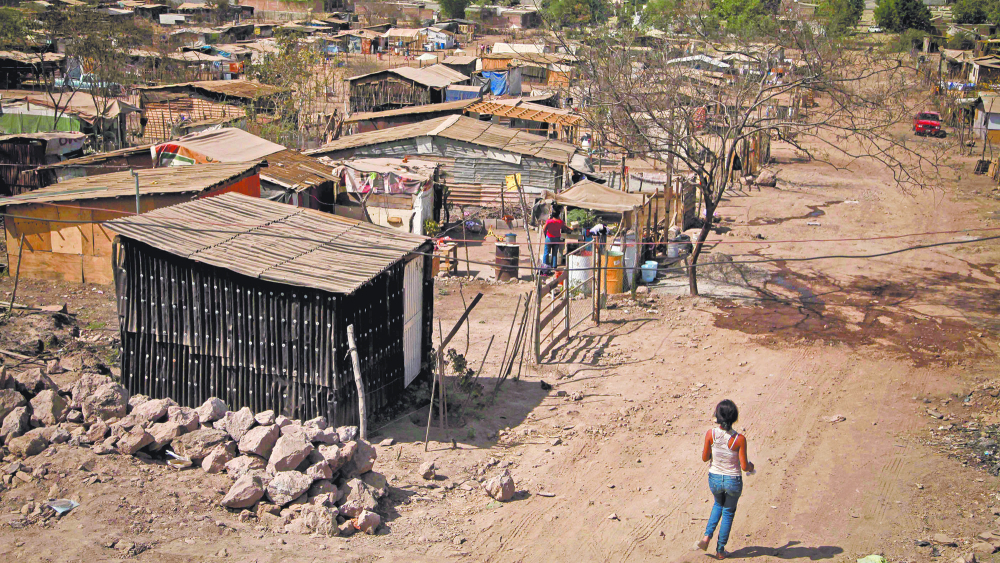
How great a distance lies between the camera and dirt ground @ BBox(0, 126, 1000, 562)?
643 cm

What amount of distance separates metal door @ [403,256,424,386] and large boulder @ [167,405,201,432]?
2.68 meters

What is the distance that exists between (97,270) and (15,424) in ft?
24.8

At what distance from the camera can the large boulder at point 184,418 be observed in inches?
290

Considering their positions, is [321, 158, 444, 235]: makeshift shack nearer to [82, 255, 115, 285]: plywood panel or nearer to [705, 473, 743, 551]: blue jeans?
[82, 255, 115, 285]: plywood panel

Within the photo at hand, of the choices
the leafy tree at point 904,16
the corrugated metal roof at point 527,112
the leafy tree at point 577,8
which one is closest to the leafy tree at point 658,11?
the leafy tree at point 577,8

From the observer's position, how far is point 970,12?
194 ft

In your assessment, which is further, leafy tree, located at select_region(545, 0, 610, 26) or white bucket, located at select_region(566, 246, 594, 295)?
leafy tree, located at select_region(545, 0, 610, 26)

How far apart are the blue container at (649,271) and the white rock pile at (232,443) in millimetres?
8604

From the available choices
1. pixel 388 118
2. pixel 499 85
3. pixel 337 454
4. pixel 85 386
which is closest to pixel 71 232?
pixel 85 386

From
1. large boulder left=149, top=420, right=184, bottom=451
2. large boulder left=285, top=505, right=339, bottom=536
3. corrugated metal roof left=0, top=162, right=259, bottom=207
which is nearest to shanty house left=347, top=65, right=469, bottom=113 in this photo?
corrugated metal roof left=0, top=162, right=259, bottom=207

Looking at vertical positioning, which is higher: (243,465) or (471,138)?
(471,138)

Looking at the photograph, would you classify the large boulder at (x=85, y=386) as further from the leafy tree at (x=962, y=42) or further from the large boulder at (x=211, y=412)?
the leafy tree at (x=962, y=42)

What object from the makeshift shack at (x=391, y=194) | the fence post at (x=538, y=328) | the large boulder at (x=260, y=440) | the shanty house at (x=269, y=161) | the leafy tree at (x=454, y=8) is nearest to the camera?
the large boulder at (x=260, y=440)

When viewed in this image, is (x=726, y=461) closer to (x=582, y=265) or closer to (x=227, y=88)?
(x=582, y=265)
